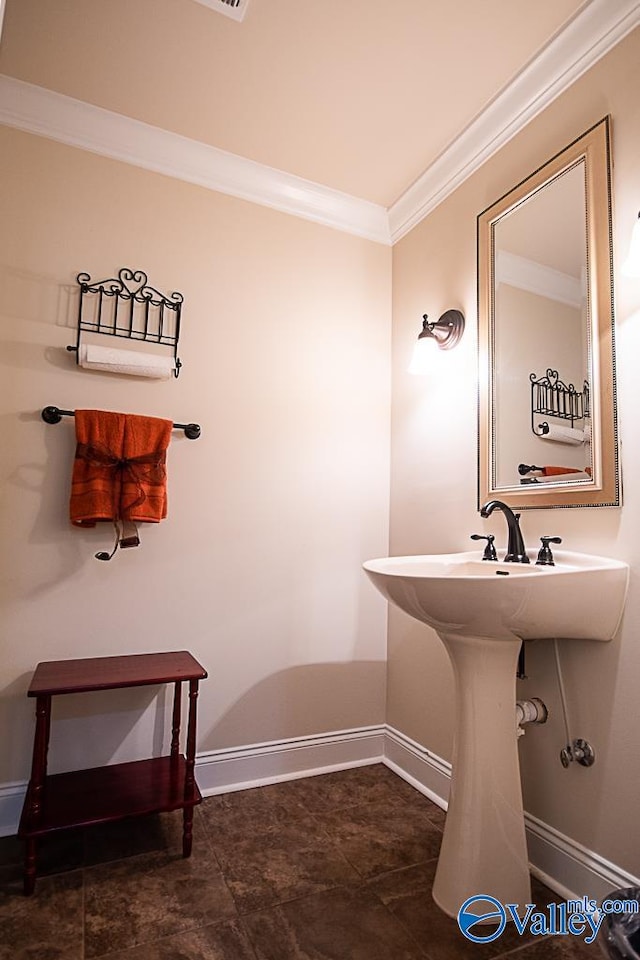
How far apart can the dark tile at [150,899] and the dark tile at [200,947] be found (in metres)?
0.02

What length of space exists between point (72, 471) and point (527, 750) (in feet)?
5.61

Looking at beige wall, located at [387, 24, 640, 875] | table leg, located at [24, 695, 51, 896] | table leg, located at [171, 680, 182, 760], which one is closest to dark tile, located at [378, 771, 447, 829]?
beige wall, located at [387, 24, 640, 875]

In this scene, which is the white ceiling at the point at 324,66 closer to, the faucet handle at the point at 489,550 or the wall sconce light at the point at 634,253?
the wall sconce light at the point at 634,253

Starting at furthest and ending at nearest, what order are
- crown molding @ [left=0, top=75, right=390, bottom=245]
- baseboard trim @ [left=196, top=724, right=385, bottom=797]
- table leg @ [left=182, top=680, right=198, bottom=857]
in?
baseboard trim @ [left=196, top=724, right=385, bottom=797] < crown molding @ [left=0, top=75, right=390, bottom=245] < table leg @ [left=182, top=680, right=198, bottom=857]

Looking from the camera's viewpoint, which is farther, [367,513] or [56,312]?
[367,513]

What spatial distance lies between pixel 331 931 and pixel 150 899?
492 millimetres

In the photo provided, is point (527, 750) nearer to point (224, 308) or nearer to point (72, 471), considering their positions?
point (72, 471)

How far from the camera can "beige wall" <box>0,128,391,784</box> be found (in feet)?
6.03

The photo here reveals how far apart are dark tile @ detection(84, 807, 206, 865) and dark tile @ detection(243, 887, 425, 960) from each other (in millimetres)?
426

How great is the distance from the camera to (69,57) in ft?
5.71

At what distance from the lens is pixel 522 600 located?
1.29 m

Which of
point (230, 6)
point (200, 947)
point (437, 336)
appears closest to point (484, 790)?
point (200, 947)

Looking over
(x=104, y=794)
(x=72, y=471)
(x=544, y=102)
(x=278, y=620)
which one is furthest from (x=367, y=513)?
(x=544, y=102)

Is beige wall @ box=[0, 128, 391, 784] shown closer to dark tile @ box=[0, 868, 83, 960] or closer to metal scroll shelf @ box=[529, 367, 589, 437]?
dark tile @ box=[0, 868, 83, 960]
